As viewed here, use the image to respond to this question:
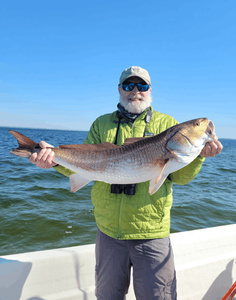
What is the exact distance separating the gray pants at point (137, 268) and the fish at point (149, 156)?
Answer: 2.66 feet

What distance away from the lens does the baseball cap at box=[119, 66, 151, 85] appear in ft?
9.97

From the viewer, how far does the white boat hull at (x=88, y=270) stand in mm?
3273

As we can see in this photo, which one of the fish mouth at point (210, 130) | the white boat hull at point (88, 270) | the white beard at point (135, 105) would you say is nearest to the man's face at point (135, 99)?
the white beard at point (135, 105)

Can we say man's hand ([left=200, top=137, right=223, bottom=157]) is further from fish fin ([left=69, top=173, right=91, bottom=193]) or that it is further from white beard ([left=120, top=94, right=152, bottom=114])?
fish fin ([left=69, top=173, right=91, bottom=193])

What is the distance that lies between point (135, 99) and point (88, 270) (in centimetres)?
298

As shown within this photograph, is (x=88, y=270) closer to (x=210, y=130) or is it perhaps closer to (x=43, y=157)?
(x=43, y=157)

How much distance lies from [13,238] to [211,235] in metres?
5.51

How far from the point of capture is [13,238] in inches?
244

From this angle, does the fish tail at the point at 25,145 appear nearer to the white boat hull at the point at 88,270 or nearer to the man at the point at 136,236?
the man at the point at 136,236

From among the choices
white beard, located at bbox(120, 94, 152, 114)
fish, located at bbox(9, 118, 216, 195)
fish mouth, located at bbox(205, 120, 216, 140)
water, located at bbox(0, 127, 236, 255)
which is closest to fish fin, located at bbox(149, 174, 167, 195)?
fish, located at bbox(9, 118, 216, 195)

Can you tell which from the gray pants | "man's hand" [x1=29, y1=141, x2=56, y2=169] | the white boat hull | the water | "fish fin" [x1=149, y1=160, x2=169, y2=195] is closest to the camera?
"fish fin" [x1=149, y1=160, x2=169, y2=195]


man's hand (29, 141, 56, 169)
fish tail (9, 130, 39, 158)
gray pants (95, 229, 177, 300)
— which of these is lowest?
gray pants (95, 229, 177, 300)

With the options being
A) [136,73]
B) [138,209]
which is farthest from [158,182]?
[136,73]

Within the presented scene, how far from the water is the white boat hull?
8.52 ft
